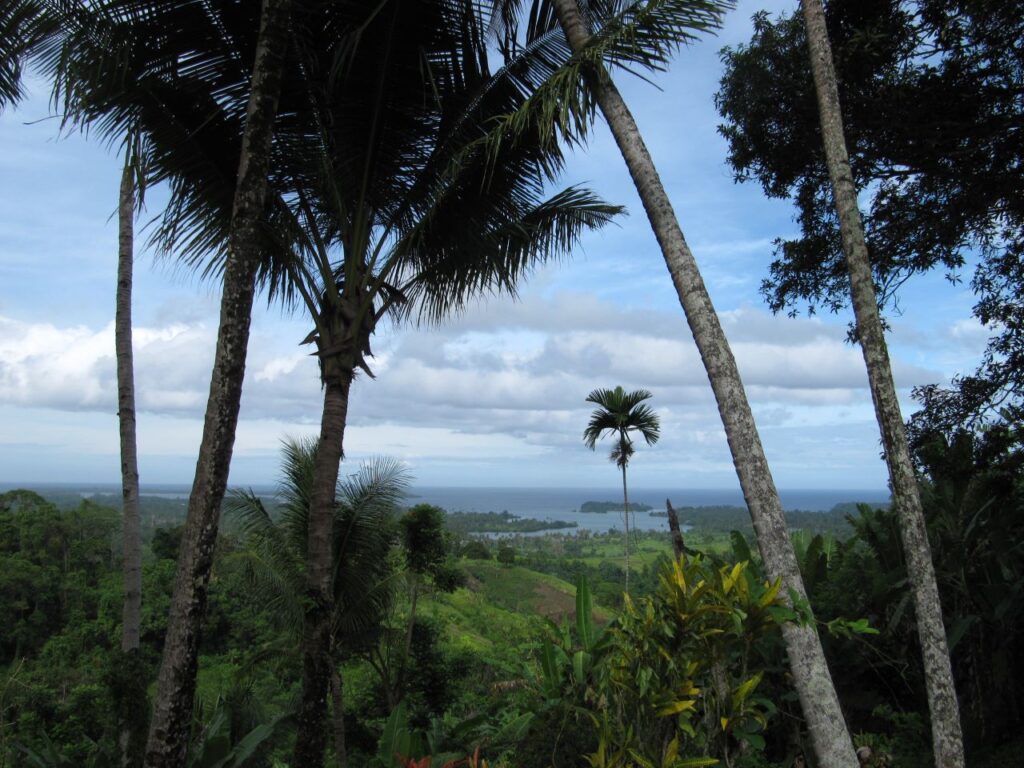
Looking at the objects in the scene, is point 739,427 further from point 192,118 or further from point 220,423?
point 192,118

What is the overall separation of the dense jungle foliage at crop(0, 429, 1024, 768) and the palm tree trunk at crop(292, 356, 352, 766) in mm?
541

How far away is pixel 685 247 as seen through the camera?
444 cm

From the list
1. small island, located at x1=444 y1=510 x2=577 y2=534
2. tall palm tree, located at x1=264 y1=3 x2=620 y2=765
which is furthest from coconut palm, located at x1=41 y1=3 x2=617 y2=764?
small island, located at x1=444 y1=510 x2=577 y2=534

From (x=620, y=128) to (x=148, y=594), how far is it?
2099 cm

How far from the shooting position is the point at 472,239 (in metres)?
6.12

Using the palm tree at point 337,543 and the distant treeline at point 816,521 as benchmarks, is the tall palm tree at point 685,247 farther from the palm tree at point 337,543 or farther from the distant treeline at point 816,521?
the palm tree at point 337,543

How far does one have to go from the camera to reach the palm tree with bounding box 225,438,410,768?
7965mm

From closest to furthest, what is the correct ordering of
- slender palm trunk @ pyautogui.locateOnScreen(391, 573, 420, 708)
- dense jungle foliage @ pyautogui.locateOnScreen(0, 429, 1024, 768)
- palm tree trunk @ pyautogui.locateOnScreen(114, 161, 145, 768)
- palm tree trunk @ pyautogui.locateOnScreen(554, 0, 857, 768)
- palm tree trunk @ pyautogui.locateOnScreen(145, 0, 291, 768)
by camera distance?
dense jungle foliage @ pyautogui.locateOnScreen(0, 429, 1024, 768), palm tree trunk @ pyautogui.locateOnScreen(145, 0, 291, 768), palm tree trunk @ pyautogui.locateOnScreen(554, 0, 857, 768), palm tree trunk @ pyautogui.locateOnScreen(114, 161, 145, 768), slender palm trunk @ pyautogui.locateOnScreen(391, 573, 420, 708)

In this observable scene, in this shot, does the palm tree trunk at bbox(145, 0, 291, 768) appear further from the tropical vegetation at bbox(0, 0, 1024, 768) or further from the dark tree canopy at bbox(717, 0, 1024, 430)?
the dark tree canopy at bbox(717, 0, 1024, 430)

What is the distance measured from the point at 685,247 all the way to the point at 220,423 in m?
2.80

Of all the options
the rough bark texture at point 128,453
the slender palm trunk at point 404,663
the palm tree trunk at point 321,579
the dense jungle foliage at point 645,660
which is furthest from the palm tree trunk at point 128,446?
the slender palm trunk at point 404,663

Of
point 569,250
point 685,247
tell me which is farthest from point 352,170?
point 685,247

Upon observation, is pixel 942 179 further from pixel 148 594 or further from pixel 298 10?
pixel 148 594

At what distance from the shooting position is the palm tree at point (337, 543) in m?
7.96
